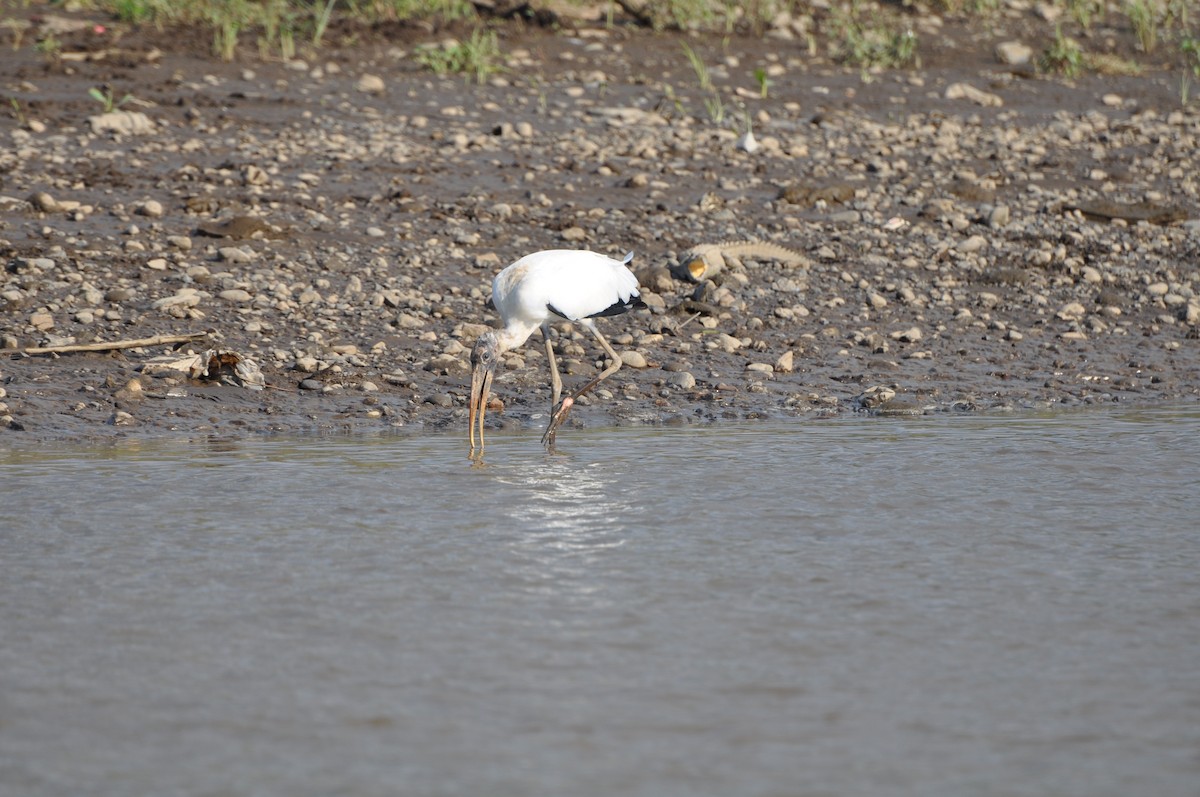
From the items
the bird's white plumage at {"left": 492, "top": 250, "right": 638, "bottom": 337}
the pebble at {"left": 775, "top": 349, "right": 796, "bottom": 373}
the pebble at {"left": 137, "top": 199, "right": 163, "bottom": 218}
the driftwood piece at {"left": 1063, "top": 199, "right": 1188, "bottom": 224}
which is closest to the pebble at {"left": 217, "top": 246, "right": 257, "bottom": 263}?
the pebble at {"left": 137, "top": 199, "right": 163, "bottom": 218}

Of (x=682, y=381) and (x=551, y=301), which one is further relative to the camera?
(x=682, y=381)

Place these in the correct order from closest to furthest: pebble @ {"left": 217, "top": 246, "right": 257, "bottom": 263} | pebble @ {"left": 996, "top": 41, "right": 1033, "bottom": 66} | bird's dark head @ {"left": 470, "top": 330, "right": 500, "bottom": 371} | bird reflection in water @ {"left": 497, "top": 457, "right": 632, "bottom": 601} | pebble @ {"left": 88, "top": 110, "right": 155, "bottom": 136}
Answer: bird reflection in water @ {"left": 497, "top": 457, "right": 632, "bottom": 601}
bird's dark head @ {"left": 470, "top": 330, "right": 500, "bottom": 371}
pebble @ {"left": 217, "top": 246, "right": 257, "bottom": 263}
pebble @ {"left": 88, "top": 110, "right": 155, "bottom": 136}
pebble @ {"left": 996, "top": 41, "right": 1033, "bottom": 66}

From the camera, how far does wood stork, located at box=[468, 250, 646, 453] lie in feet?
21.9

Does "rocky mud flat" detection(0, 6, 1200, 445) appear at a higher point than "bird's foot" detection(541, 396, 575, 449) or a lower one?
higher

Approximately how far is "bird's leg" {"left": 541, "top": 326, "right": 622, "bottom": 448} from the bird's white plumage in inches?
11.0

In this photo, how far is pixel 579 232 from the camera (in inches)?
353

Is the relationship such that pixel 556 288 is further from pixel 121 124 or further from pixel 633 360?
pixel 121 124

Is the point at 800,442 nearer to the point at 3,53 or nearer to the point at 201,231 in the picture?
the point at 201,231

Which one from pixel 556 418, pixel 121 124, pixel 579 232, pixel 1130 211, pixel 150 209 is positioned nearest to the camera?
pixel 556 418

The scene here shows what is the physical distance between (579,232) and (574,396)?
7.97 feet

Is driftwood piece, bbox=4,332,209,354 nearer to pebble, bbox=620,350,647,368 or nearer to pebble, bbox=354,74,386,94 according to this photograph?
pebble, bbox=620,350,647,368

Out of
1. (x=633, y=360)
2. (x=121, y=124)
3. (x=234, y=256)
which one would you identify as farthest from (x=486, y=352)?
(x=121, y=124)

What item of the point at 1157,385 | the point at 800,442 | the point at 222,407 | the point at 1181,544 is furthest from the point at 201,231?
the point at 1181,544

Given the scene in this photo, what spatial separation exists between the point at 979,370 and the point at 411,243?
320 cm
